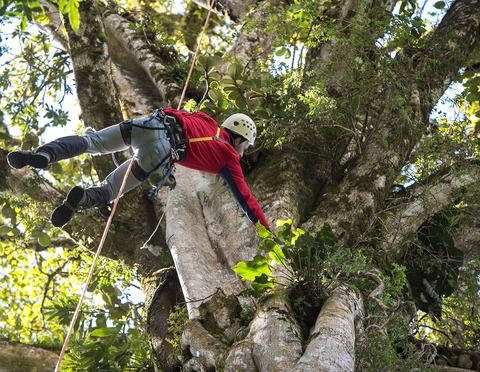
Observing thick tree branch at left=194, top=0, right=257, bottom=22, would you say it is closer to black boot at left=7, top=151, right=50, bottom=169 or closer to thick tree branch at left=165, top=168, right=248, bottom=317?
thick tree branch at left=165, top=168, right=248, bottom=317

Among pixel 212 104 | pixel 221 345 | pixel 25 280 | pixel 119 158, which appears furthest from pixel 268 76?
pixel 25 280

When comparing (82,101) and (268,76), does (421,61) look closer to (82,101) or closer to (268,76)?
(268,76)

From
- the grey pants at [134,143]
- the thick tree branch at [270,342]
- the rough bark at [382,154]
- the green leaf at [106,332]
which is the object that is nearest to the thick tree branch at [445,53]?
the rough bark at [382,154]

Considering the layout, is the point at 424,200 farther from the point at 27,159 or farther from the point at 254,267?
the point at 27,159

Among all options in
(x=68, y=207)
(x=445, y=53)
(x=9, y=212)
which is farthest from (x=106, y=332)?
(x=445, y=53)

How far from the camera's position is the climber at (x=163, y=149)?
Result: 489 centimetres

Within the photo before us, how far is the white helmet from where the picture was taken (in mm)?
5270

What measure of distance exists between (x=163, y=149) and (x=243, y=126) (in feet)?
2.31

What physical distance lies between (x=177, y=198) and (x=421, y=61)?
2.67 metres

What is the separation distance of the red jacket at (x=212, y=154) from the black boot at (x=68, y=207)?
2.62 feet

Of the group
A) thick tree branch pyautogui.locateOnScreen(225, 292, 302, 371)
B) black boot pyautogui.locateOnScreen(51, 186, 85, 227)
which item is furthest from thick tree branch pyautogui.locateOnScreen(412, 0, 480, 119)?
black boot pyautogui.locateOnScreen(51, 186, 85, 227)

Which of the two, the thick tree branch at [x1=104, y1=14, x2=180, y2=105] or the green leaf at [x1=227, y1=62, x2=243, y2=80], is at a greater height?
the thick tree branch at [x1=104, y1=14, x2=180, y2=105]

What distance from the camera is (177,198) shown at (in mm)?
5680

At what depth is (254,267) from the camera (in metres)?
4.22
